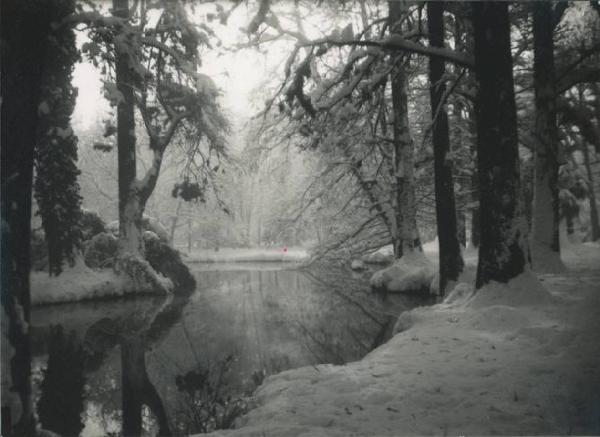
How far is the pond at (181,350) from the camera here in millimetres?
4391

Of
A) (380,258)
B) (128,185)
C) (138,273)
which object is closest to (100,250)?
(138,273)

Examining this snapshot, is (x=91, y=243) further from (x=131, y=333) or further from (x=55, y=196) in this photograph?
(x=131, y=333)

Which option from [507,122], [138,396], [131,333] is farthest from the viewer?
[131,333]

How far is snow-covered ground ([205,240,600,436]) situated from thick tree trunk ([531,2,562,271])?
450 centimetres

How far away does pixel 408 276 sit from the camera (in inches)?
499

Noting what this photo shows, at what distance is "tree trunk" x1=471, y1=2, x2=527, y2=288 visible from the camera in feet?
19.8

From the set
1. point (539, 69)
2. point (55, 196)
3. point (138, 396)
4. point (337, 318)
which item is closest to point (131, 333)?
point (138, 396)

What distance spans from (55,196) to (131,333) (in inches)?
242

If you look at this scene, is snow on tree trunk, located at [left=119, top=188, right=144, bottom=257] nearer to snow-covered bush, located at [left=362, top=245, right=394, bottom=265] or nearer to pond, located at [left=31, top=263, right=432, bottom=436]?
pond, located at [left=31, top=263, right=432, bottom=436]

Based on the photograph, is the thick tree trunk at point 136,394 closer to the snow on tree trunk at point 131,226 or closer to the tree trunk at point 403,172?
the snow on tree trunk at point 131,226

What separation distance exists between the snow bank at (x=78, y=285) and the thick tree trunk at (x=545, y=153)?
36.2 feet

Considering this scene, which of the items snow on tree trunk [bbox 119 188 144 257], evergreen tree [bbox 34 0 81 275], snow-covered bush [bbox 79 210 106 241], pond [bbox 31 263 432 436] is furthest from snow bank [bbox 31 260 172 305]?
snow-covered bush [bbox 79 210 106 241]

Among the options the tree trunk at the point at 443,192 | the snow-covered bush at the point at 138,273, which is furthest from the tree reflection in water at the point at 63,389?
the tree trunk at the point at 443,192

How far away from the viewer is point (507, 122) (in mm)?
6062
